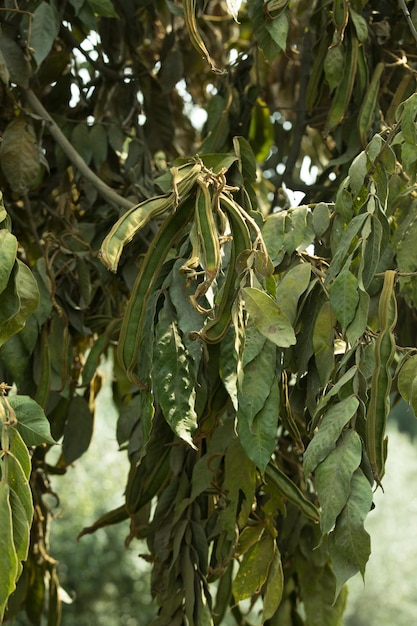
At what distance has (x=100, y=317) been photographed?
1356 millimetres

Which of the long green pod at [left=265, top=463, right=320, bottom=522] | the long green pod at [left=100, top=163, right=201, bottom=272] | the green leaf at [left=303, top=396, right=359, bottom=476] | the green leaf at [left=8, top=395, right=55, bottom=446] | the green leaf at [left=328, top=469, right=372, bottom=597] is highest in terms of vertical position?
the long green pod at [left=100, top=163, right=201, bottom=272]

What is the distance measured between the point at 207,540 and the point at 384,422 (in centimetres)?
46

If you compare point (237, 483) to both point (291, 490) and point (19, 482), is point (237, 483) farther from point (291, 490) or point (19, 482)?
point (19, 482)

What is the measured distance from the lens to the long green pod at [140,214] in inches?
33.5

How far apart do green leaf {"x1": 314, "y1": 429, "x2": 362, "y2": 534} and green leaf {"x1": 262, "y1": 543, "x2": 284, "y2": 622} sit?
37cm

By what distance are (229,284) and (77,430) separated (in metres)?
0.59

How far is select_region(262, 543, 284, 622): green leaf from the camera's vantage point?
3.68ft

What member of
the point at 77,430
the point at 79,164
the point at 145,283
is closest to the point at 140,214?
the point at 145,283

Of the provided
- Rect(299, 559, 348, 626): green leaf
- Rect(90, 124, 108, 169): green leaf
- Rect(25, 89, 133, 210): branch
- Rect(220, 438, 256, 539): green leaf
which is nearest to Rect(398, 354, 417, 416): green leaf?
Rect(220, 438, 256, 539): green leaf

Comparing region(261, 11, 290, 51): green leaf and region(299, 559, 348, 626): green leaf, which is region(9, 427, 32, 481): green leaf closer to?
region(261, 11, 290, 51): green leaf

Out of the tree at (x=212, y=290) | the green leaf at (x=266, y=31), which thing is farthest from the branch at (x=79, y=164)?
the green leaf at (x=266, y=31)

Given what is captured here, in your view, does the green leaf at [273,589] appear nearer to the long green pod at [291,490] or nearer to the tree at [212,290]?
the tree at [212,290]

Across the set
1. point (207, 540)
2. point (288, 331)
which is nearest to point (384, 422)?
point (288, 331)

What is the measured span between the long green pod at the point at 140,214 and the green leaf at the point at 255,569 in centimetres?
47
